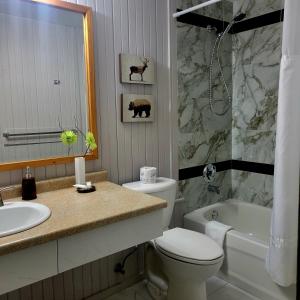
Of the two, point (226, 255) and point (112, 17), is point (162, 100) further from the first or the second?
point (226, 255)

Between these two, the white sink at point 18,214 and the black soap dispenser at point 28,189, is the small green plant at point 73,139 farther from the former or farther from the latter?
the white sink at point 18,214

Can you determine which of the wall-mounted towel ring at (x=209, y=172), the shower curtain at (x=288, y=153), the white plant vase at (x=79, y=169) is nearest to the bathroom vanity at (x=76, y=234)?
the white plant vase at (x=79, y=169)

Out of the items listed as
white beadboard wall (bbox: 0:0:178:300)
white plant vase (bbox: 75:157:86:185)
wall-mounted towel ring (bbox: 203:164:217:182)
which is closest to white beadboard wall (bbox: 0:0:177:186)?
white beadboard wall (bbox: 0:0:178:300)

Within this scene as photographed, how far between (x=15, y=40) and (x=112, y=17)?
2.02 ft

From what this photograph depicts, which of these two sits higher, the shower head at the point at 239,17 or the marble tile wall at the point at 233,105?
the shower head at the point at 239,17

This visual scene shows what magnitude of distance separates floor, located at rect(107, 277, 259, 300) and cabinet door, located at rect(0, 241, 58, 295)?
1.04 m

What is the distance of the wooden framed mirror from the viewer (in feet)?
4.94

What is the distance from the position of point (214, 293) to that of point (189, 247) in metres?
0.56

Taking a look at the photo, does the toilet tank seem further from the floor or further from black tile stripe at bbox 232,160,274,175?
black tile stripe at bbox 232,160,274,175

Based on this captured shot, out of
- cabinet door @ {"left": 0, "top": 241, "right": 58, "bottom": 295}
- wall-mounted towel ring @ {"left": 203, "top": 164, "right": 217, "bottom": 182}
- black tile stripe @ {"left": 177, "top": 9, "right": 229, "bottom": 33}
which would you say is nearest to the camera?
cabinet door @ {"left": 0, "top": 241, "right": 58, "bottom": 295}

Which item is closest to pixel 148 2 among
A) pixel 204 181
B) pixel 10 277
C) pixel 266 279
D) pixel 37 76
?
pixel 37 76

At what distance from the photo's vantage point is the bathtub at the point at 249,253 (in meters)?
1.84

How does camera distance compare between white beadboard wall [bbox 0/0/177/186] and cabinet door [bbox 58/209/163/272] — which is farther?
white beadboard wall [bbox 0/0/177/186]

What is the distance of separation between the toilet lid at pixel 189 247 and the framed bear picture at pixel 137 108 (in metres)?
0.77
